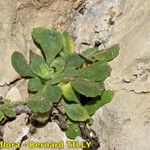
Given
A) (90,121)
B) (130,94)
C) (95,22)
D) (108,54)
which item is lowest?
(90,121)

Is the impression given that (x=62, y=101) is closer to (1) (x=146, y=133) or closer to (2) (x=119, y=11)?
(1) (x=146, y=133)

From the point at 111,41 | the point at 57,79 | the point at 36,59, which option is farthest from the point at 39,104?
the point at 111,41

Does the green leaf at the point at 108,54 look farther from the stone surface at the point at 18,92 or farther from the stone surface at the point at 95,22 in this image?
the stone surface at the point at 18,92

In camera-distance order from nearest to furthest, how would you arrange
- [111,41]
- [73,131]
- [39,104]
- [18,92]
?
[39,104] → [73,131] → [18,92] → [111,41]

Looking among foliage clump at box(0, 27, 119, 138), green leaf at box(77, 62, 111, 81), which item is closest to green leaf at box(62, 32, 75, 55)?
foliage clump at box(0, 27, 119, 138)

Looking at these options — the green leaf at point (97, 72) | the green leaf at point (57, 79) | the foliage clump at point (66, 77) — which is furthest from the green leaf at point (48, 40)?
the green leaf at point (97, 72)

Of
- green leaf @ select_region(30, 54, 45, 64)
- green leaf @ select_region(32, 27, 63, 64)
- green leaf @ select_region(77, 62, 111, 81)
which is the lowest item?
green leaf @ select_region(77, 62, 111, 81)

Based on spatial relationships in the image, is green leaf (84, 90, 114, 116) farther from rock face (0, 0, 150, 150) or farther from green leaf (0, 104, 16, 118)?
green leaf (0, 104, 16, 118)

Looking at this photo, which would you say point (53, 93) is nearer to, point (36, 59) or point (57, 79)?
point (57, 79)
